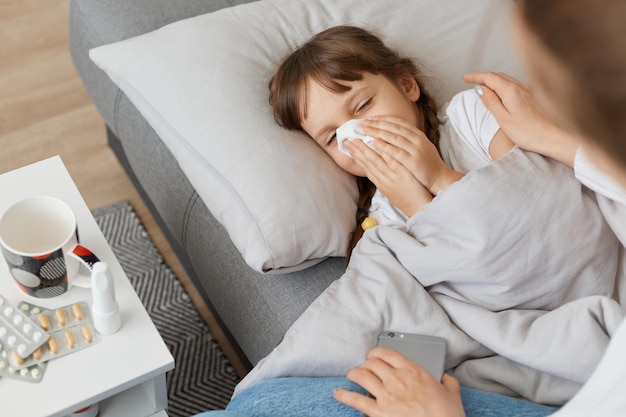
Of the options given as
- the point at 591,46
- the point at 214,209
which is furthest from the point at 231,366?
the point at 591,46

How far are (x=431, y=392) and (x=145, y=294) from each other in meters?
0.97

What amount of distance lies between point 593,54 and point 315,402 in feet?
2.26

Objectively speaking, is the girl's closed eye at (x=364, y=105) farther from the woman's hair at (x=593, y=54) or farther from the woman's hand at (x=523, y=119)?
the woman's hair at (x=593, y=54)

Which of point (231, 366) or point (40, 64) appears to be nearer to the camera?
point (231, 366)

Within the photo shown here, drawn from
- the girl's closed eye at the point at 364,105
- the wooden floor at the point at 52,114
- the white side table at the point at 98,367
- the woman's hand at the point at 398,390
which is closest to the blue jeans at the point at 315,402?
the woman's hand at the point at 398,390

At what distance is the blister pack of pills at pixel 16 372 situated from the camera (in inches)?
42.2

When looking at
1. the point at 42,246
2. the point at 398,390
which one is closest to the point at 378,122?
the point at 398,390

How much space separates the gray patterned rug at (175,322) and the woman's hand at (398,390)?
643mm

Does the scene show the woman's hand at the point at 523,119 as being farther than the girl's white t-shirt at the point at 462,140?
No

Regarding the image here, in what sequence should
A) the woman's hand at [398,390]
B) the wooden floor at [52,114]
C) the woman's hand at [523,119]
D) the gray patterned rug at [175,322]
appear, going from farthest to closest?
the wooden floor at [52,114], the gray patterned rug at [175,322], the woman's hand at [523,119], the woman's hand at [398,390]

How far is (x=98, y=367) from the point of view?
110 cm

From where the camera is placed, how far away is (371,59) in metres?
1.37

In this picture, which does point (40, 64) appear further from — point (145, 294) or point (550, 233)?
point (550, 233)

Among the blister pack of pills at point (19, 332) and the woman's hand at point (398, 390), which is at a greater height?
the woman's hand at point (398, 390)
